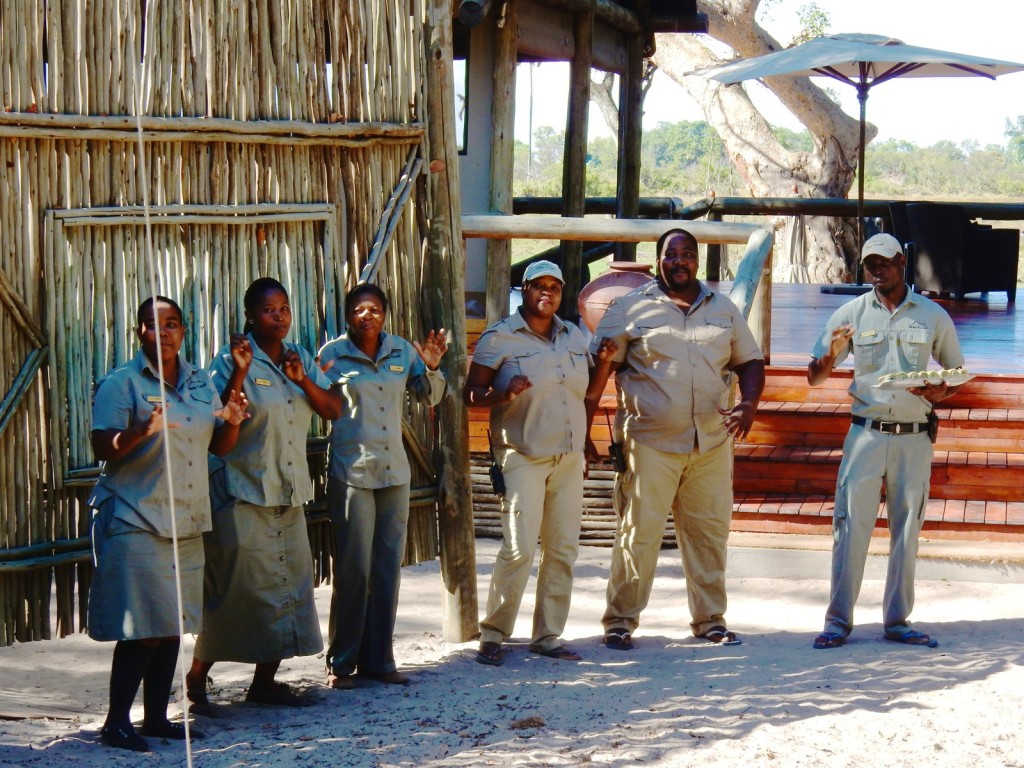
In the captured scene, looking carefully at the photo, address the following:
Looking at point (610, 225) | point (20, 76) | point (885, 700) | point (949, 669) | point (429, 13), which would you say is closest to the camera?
point (20, 76)

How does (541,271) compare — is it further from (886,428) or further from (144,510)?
(144,510)

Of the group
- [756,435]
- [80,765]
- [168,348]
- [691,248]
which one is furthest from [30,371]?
[756,435]

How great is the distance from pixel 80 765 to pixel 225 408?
4.06ft

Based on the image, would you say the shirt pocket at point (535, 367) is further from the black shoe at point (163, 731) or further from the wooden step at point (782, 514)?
the black shoe at point (163, 731)

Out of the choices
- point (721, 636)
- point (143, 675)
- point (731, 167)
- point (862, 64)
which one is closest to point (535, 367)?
point (721, 636)

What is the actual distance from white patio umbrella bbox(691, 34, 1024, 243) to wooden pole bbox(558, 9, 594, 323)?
7.98ft

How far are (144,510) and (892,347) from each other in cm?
308

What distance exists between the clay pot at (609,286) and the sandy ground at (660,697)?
82.4 inches

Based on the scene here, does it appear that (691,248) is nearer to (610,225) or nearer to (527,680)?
(610,225)

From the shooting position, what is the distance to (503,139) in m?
9.14

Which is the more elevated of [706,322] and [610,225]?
[610,225]

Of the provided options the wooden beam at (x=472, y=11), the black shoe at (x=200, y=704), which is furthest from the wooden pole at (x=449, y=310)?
the wooden beam at (x=472, y=11)

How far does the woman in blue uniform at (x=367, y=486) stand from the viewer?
17.4 ft

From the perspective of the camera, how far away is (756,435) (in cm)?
782
